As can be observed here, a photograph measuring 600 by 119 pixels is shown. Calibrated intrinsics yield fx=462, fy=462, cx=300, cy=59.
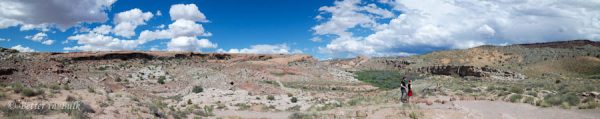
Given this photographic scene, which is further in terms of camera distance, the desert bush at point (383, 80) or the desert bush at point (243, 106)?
the desert bush at point (383, 80)

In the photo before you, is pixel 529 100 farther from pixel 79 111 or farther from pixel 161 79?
Answer: pixel 161 79

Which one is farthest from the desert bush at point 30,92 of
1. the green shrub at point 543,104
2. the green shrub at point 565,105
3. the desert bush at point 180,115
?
the green shrub at point 565,105

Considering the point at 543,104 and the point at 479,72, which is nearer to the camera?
the point at 543,104

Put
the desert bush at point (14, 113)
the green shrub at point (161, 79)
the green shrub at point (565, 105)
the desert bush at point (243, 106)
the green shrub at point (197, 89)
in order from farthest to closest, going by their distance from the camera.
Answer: the green shrub at point (161, 79) < the green shrub at point (197, 89) < the desert bush at point (243, 106) < the green shrub at point (565, 105) < the desert bush at point (14, 113)

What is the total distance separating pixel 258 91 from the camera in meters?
35.2

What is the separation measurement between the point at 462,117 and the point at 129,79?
3112 cm

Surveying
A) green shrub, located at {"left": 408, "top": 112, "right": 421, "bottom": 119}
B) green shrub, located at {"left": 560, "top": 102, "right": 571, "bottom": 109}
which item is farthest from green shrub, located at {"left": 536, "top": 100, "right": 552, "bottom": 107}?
green shrub, located at {"left": 408, "top": 112, "right": 421, "bottom": 119}

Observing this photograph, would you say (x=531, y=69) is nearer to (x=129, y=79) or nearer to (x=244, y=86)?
(x=244, y=86)

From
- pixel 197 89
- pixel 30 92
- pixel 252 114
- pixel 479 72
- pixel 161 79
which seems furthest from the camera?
pixel 479 72

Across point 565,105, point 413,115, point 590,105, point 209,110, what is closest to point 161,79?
point 209,110

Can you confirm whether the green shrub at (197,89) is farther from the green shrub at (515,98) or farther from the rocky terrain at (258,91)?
the green shrub at (515,98)

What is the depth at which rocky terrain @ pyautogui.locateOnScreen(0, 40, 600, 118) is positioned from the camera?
1702cm

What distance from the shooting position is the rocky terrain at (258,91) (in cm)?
1702

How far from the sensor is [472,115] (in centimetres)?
1697
